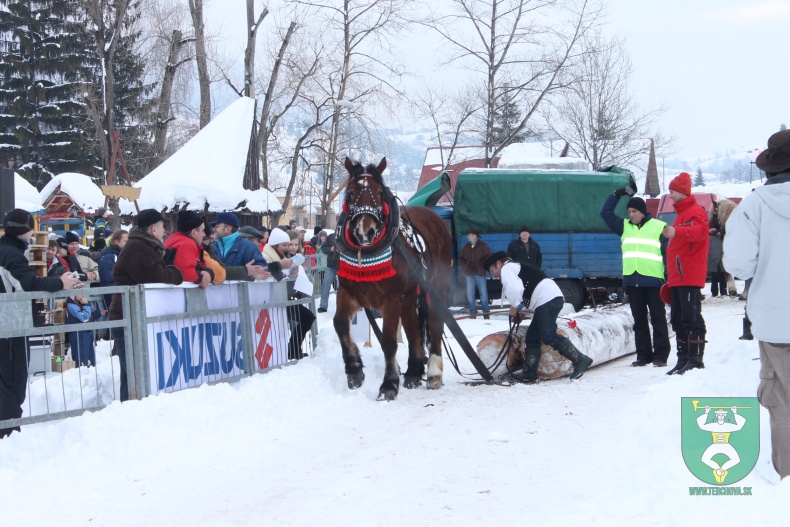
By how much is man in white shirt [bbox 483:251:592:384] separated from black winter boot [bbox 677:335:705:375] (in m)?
1.03

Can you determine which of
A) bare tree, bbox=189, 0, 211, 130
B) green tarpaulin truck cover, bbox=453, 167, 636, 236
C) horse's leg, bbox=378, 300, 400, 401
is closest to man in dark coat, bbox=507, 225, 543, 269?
green tarpaulin truck cover, bbox=453, 167, 636, 236

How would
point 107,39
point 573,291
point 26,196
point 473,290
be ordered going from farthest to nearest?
point 107,39 < point 26,196 < point 573,291 < point 473,290

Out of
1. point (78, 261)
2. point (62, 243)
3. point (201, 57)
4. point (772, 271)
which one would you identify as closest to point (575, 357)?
point (772, 271)

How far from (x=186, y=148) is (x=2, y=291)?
11.5m

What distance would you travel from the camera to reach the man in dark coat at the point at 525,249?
16.5 m

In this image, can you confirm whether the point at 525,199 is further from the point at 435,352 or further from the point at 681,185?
the point at 435,352

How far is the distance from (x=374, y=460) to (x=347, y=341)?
8.29 ft

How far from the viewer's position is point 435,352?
30.3ft

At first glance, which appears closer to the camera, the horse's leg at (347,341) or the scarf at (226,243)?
the horse's leg at (347,341)

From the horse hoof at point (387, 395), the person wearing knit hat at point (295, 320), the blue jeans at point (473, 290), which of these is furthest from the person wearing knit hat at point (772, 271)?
the blue jeans at point (473, 290)

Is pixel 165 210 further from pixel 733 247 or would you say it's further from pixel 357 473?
pixel 733 247

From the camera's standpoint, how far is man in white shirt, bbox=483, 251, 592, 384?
9.13m

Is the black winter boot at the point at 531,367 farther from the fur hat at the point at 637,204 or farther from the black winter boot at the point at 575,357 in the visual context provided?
the fur hat at the point at 637,204

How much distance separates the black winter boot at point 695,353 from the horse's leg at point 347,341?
3361 millimetres
